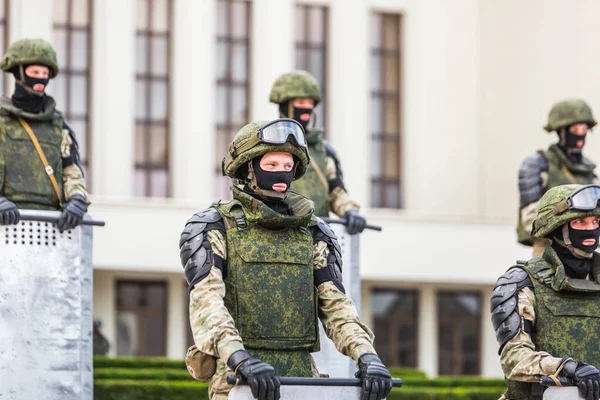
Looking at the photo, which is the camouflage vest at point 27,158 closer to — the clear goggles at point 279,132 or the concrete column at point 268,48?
the clear goggles at point 279,132

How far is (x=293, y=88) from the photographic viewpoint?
14.9 meters

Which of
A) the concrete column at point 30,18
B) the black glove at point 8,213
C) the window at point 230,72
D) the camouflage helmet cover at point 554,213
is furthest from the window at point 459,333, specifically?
the camouflage helmet cover at point 554,213

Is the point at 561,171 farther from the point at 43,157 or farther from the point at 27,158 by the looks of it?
the point at 27,158

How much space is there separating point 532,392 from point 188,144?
23.1 m

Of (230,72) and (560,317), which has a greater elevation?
(230,72)

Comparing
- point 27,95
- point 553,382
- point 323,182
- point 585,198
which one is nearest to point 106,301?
point 323,182

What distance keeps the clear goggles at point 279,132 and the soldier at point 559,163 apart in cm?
554

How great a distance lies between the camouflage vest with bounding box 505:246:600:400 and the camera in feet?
34.5

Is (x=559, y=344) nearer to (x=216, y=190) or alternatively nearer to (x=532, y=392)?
(x=532, y=392)

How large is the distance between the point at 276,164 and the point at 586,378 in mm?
2006

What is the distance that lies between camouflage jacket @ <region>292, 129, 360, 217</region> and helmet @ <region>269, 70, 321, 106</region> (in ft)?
1.16

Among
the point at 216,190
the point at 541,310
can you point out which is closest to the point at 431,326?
the point at 216,190

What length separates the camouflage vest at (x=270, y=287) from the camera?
959 centimetres

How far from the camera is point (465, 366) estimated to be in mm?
34812
